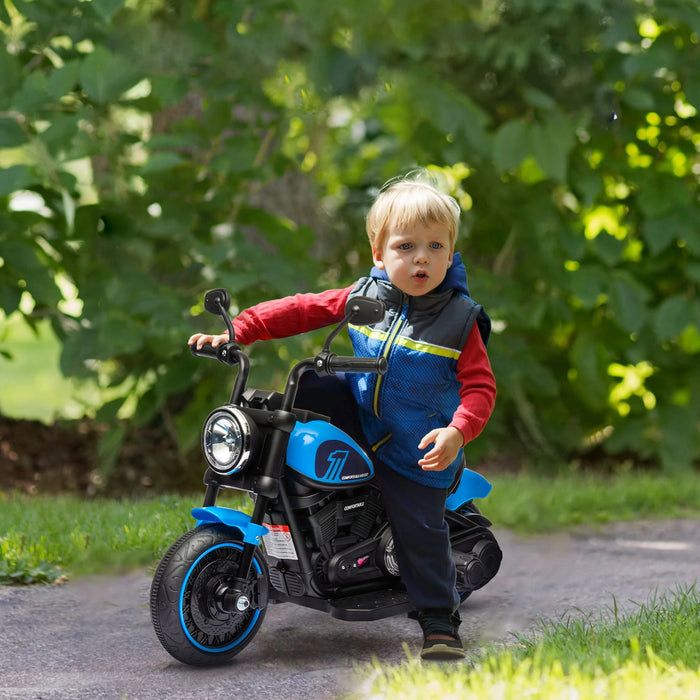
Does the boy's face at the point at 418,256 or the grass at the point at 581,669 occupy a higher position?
the boy's face at the point at 418,256

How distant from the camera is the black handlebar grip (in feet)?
9.18

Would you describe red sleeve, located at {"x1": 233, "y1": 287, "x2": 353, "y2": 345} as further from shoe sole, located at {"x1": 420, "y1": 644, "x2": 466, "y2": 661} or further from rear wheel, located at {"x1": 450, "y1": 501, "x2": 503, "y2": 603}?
shoe sole, located at {"x1": 420, "y1": 644, "x2": 466, "y2": 661}

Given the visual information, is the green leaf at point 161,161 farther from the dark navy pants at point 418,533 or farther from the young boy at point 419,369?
the dark navy pants at point 418,533

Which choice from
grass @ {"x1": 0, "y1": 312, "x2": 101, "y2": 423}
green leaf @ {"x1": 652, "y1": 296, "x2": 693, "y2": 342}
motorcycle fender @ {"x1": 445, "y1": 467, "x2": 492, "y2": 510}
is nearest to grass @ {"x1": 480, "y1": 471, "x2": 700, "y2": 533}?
green leaf @ {"x1": 652, "y1": 296, "x2": 693, "y2": 342}

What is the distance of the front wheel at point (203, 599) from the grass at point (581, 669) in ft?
1.41

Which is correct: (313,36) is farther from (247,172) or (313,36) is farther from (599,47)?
(599,47)

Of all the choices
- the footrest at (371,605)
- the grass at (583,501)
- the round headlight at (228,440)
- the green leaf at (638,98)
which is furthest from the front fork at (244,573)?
the green leaf at (638,98)

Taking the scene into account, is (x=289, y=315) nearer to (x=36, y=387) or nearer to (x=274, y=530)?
(x=274, y=530)

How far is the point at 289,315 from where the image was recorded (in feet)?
10.5

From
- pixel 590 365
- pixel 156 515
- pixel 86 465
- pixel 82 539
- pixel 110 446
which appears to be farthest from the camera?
pixel 86 465

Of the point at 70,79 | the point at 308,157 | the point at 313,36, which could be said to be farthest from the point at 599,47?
the point at 70,79

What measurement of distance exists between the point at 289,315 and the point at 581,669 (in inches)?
54.6

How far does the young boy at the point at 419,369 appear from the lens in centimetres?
299

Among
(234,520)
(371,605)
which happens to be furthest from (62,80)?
(371,605)
